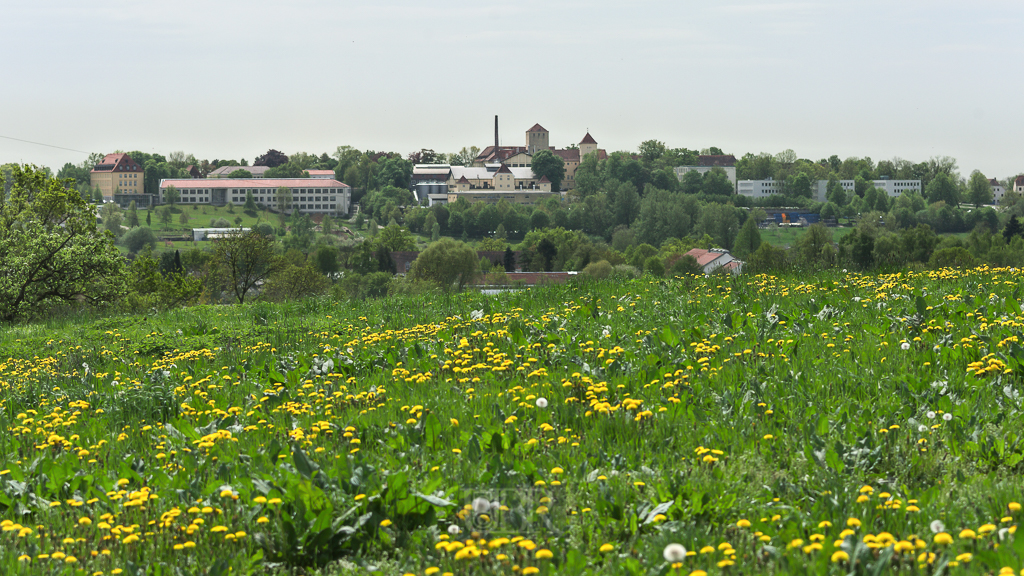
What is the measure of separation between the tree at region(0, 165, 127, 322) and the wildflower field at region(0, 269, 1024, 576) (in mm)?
15763

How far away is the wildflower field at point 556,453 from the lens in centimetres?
396

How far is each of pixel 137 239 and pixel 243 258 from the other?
114 m

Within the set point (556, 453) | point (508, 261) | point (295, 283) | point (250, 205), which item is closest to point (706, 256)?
point (508, 261)

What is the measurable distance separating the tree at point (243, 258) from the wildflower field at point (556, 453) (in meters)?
33.3

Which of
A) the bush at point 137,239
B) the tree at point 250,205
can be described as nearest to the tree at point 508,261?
the bush at point 137,239

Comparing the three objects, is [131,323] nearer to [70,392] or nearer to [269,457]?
[70,392]

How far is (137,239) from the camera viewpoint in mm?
144000

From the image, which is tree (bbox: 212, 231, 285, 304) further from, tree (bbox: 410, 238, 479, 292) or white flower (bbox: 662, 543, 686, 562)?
white flower (bbox: 662, 543, 686, 562)

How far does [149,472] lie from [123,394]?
9.14 ft

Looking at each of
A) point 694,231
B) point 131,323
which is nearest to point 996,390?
point 131,323

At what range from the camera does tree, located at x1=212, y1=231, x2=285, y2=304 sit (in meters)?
41.7

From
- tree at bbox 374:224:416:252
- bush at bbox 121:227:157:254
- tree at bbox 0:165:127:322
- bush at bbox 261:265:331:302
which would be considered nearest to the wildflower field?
tree at bbox 0:165:127:322

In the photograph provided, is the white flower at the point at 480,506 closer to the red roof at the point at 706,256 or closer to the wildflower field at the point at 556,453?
the wildflower field at the point at 556,453

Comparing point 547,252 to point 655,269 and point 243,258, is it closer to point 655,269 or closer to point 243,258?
point 243,258
